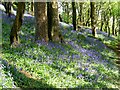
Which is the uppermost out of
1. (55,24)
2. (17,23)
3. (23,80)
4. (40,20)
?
(17,23)

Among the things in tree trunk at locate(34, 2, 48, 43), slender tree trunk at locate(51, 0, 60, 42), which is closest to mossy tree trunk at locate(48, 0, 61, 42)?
slender tree trunk at locate(51, 0, 60, 42)

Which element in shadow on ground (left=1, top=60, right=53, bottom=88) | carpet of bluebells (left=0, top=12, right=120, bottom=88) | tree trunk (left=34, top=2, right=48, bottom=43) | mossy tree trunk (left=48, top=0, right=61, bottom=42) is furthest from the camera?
mossy tree trunk (left=48, top=0, right=61, bottom=42)

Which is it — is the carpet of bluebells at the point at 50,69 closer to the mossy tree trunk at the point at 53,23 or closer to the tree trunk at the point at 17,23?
the tree trunk at the point at 17,23

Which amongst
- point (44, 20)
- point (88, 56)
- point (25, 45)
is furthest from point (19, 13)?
point (88, 56)

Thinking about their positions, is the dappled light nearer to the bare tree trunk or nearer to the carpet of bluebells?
the carpet of bluebells

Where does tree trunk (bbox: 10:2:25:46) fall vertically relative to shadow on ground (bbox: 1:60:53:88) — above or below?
above

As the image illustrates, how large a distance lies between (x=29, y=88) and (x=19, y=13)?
6.69 meters

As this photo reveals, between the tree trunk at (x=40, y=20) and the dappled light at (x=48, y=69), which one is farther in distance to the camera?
the tree trunk at (x=40, y=20)

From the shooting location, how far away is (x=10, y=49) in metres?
14.8

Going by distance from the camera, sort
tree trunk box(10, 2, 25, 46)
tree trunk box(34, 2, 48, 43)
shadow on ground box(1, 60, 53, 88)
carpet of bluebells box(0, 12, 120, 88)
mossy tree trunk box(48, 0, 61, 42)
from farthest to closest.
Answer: mossy tree trunk box(48, 0, 61, 42) < tree trunk box(34, 2, 48, 43) < tree trunk box(10, 2, 25, 46) < carpet of bluebells box(0, 12, 120, 88) < shadow on ground box(1, 60, 53, 88)

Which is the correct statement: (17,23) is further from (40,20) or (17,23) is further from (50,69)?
(50,69)

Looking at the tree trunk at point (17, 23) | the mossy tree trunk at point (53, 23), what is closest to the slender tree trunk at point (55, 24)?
the mossy tree trunk at point (53, 23)

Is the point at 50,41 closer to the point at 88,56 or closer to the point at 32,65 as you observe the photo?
the point at 88,56

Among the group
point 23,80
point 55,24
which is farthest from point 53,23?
point 23,80
